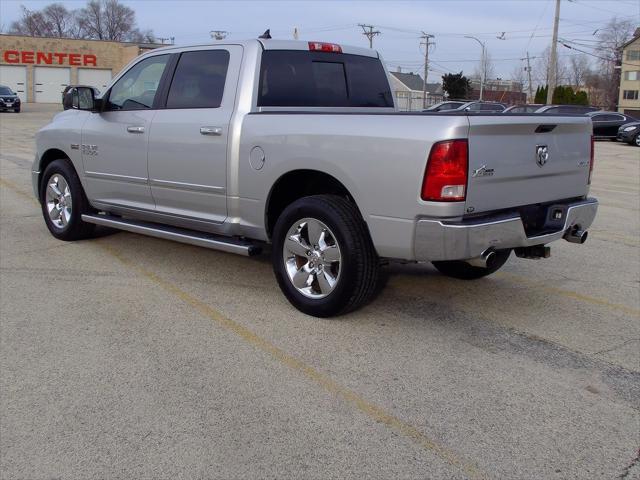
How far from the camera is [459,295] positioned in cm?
575

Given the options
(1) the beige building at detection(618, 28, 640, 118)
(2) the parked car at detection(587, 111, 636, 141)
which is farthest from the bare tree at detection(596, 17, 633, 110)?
(2) the parked car at detection(587, 111, 636, 141)

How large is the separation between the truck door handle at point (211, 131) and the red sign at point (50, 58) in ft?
188

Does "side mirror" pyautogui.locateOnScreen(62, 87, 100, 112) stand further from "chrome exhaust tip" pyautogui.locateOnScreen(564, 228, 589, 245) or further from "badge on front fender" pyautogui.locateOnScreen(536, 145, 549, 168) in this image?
"chrome exhaust tip" pyautogui.locateOnScreen(564, 228, 589, 245)

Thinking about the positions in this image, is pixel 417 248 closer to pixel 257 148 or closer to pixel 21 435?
pixel 257 148

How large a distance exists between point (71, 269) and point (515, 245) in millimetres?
4055

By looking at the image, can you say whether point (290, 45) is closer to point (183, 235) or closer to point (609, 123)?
point (183, 235)

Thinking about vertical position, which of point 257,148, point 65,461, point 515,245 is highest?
point 257,148

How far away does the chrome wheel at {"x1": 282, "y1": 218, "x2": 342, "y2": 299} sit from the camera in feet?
16.0

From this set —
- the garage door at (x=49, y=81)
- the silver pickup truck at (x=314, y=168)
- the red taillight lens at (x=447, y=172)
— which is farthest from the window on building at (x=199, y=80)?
the garage door at (x=49, y=81)

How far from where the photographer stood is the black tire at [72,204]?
7.09 metres

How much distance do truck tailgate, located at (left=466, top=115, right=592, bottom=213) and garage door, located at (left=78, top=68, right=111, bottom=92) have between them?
192 ft

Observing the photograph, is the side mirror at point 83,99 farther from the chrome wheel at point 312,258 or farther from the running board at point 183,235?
the chrome wheel at point 312,258

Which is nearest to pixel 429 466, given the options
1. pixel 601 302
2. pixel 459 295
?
pixel 459 295

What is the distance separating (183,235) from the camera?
5.84 metres
